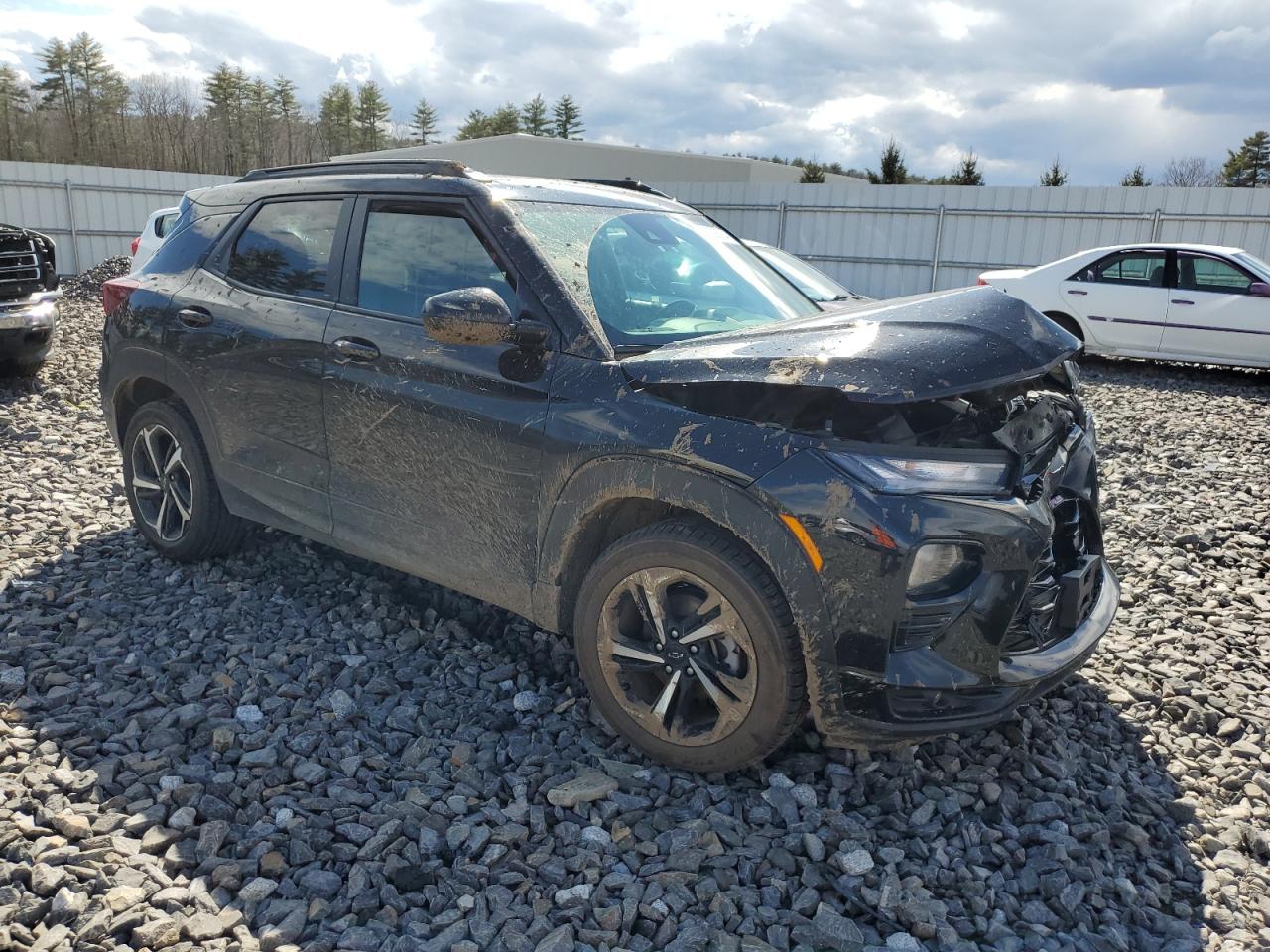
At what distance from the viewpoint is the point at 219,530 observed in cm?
452

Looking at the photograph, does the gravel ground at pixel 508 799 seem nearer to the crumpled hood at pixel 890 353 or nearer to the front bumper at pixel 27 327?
the crumpled hood at pixel 890 353

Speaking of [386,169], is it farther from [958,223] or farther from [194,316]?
[958,223]

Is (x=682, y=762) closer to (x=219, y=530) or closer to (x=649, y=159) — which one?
(x=219, y=530)

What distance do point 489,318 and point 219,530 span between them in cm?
223

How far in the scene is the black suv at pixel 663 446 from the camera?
8.67 ft

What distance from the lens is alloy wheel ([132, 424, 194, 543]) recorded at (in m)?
4.57

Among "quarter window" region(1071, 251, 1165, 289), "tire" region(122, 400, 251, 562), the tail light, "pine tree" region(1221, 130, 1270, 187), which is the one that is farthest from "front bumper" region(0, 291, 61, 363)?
"pine tree" region(1221, 130, 1270, 187)

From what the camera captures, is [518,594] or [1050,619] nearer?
[1050,619]

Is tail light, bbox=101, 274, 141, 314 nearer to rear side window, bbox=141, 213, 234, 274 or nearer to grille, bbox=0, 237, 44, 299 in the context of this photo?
rear side window, bbox=141, 213, 234, 274

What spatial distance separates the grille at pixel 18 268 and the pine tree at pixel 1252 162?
2380 inches

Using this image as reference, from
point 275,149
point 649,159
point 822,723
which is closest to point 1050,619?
point 822,723

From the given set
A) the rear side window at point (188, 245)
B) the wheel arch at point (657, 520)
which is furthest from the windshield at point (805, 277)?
the wheel arch at point (657, 520)

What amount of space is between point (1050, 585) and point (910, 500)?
2.47 feet

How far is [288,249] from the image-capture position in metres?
4.06
